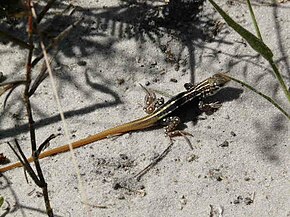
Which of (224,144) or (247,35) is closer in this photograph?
(247,35)

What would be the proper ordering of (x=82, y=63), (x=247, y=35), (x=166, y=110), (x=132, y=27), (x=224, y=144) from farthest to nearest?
(x=132, y=27) < (x=82, y=63) < (x=166, y=110) < (x=224, y=144) < (x=247, y=35)

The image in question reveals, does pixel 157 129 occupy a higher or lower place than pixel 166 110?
lower

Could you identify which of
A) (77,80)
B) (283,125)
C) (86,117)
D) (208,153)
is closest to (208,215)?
(208,153)

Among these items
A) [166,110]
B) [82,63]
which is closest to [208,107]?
[166,110]

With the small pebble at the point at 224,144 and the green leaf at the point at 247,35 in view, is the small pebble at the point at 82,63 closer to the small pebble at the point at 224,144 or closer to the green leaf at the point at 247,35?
the small pebble at the point at 224,144

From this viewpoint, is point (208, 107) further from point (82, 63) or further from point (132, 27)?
point (82, 63)

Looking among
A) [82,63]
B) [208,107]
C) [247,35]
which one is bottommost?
[208,107]

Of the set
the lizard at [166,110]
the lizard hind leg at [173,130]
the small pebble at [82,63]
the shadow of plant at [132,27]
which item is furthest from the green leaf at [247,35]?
the small pebble at [82,63]
